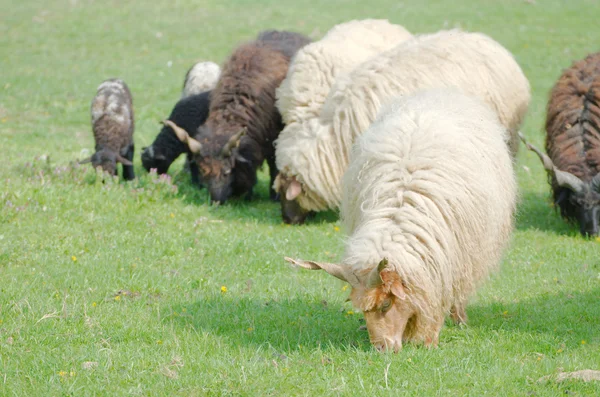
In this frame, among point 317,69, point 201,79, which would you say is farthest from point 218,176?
point 201,79

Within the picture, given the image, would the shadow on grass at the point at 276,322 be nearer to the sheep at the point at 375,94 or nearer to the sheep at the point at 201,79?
the sheep at the point at 375,94

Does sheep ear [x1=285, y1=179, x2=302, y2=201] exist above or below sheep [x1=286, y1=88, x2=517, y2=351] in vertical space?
below

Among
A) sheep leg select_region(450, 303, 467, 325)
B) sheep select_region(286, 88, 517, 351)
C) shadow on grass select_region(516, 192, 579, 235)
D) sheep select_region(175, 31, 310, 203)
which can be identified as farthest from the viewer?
sheep select_region(175, 31, 310, 203)

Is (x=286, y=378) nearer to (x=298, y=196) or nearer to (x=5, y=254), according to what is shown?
(x=5, y=254)

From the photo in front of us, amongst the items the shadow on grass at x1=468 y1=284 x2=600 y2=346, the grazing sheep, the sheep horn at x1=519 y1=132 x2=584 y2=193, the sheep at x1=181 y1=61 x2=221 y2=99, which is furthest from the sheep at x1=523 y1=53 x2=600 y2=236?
the sheep at x1=181 y1=61 x2=221 y2=99

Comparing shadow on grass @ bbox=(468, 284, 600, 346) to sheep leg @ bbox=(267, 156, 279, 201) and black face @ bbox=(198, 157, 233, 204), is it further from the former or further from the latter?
sheep leg @ bbox=(267, 156, 279, 201)

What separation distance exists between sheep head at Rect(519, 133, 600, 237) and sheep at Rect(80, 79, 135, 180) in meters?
5.55

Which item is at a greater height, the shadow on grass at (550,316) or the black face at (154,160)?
the shadow on grass at (550,316)

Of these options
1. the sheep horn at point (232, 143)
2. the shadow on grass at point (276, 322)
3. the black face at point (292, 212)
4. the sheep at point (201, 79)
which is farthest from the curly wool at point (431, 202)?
the sheep at point (201, 79)

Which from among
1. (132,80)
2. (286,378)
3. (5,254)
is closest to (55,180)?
(5,254)

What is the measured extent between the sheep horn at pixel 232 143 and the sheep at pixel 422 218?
14.3 feet

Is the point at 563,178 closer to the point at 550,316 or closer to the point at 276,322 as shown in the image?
the point at 550,316

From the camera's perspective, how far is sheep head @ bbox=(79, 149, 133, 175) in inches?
442

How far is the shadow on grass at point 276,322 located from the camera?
600 centimetres
